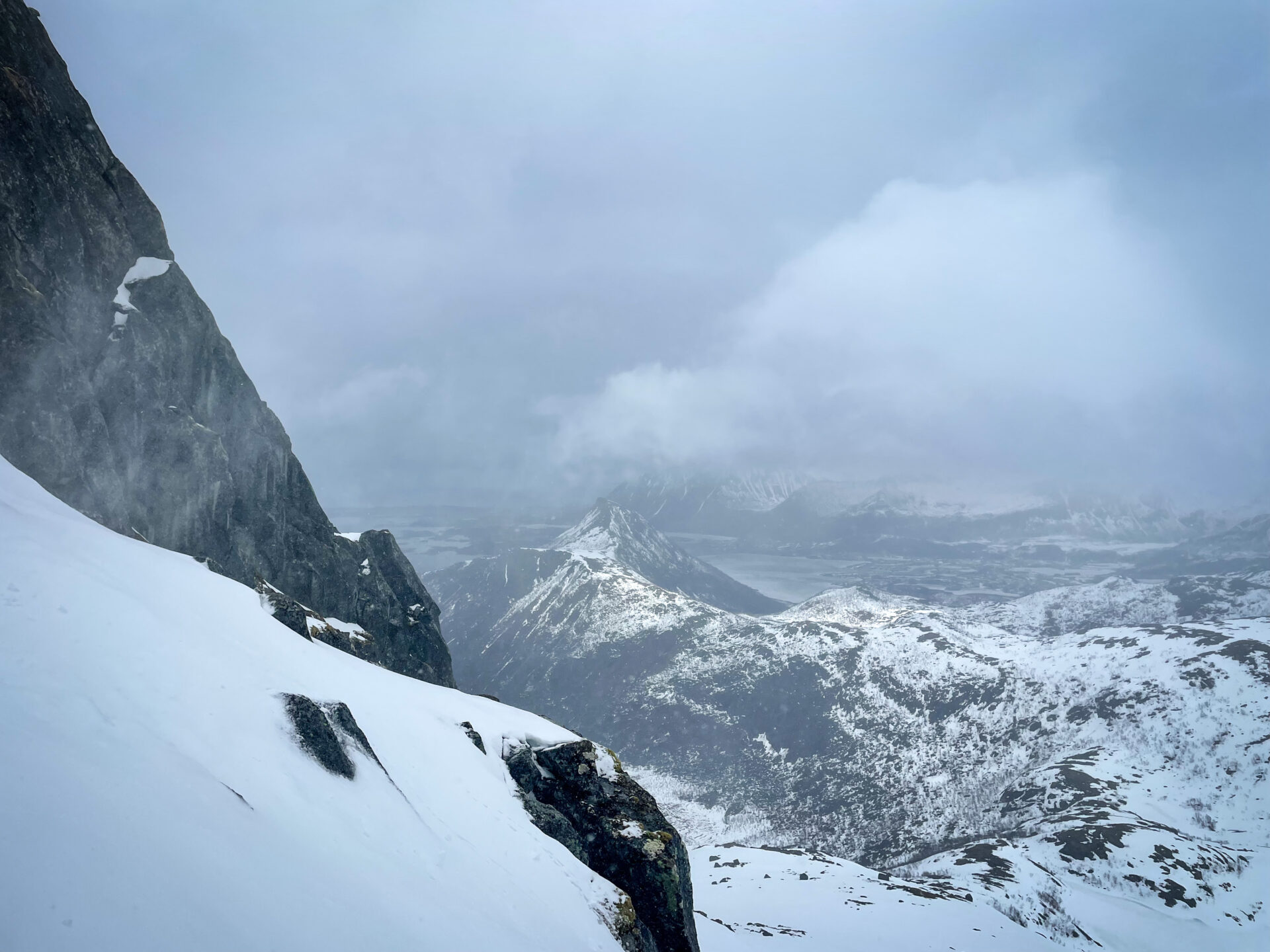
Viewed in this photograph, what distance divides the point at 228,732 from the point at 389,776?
6.52 metres

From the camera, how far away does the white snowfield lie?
9.59 metres

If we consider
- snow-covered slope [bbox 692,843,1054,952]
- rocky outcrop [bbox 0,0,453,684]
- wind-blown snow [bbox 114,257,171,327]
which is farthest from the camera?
snow-covered slope [bbox 692,843,1054,952]

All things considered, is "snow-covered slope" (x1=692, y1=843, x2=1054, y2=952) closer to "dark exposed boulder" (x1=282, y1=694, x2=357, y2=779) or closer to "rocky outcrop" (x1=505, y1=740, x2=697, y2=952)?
"rocky outcrop" (x1=505, y1=740, x2=697, y2=952)

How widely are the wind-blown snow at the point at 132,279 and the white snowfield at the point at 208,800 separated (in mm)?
37697

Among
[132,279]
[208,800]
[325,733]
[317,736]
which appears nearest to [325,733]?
[325,733]

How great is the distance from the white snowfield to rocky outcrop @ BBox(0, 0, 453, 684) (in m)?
20.1

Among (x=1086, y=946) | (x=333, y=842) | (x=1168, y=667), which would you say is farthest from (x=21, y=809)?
(x=1168, y=667)

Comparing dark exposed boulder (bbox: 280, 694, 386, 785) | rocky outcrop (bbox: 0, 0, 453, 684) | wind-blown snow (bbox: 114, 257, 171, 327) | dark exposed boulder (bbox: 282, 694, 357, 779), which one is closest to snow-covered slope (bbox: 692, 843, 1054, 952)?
dark exposed boulder (bbox: 280, 694, 386, 785)

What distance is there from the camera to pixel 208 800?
12.9 meters

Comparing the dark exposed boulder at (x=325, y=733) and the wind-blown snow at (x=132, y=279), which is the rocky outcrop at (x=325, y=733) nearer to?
the dark exposed boulder at (x=325, y=733)

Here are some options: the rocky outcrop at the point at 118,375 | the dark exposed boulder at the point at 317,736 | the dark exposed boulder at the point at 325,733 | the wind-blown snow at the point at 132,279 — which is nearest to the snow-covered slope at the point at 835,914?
the dark exposed boulder at the point at 325,733

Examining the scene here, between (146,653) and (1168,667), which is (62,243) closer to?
(146,653)

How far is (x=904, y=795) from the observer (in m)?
190

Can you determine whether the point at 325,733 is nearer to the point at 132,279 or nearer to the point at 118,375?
the point at 118,375
